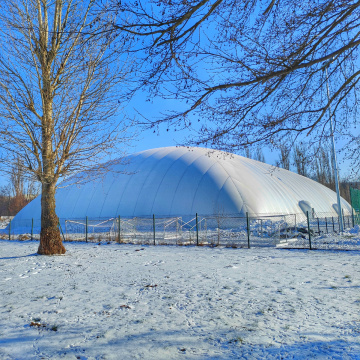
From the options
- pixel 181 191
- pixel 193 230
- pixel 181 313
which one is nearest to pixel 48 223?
pixel 181 313

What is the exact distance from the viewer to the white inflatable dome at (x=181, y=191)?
71.2 feet

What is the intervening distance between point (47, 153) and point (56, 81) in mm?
2566

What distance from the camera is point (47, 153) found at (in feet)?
35.1

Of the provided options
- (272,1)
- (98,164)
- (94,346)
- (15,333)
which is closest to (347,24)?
(272,1)

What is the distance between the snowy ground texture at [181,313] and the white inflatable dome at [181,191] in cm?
1254

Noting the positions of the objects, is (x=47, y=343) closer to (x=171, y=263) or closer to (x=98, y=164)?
(x=171, y=263)

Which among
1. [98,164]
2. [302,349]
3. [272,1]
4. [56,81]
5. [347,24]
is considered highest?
[56,81]

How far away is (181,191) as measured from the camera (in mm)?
22578

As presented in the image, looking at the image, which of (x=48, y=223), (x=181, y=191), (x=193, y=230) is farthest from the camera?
(x=181, y=191)

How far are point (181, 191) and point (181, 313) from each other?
1796cm

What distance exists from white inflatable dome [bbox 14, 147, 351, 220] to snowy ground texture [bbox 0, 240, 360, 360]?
41.1ft

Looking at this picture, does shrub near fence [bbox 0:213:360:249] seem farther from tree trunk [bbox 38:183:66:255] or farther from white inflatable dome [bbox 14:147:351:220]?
tree trunk [bbox 38:183:66:255]

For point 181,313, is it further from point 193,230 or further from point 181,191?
point 181,191

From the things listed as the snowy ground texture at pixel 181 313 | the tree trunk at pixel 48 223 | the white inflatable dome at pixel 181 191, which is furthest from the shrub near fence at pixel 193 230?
the snowy ground texture at pixel 181 313
